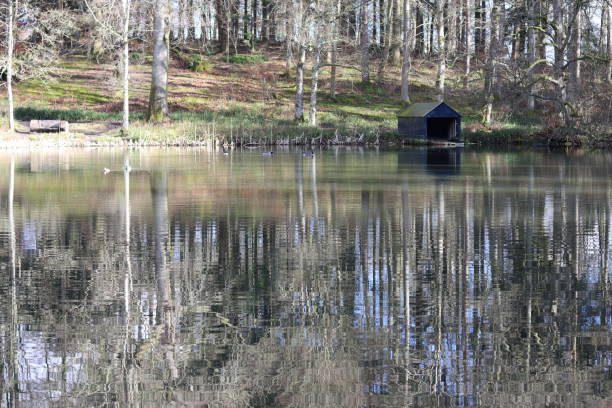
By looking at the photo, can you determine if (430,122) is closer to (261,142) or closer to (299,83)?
(299,83)

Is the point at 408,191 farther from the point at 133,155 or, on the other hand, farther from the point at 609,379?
the point at 133,155

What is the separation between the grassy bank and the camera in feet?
158

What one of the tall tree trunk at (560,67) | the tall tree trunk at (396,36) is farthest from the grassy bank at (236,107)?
the tall tree trunk at (560,67)

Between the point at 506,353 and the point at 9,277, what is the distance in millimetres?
6522

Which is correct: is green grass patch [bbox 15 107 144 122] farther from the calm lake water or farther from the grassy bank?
the calm lake water

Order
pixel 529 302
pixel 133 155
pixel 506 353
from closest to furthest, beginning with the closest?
pixel 506 353 → pixel 529 302 → pixel 133 155

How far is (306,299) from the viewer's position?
422 inches

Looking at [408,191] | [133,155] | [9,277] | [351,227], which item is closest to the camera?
[9,277]

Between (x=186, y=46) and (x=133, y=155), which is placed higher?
(x=186, y=46)

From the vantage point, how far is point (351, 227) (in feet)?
54.5

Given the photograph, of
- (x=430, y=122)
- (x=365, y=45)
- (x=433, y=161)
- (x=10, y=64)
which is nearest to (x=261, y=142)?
(x=430, y=122)

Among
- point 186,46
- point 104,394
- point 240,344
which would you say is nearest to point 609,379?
point 240,344

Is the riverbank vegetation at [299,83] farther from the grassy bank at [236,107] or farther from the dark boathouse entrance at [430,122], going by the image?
the dark boathouse entrance at [430,122]

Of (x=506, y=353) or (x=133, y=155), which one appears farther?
(x=133, y=155)
